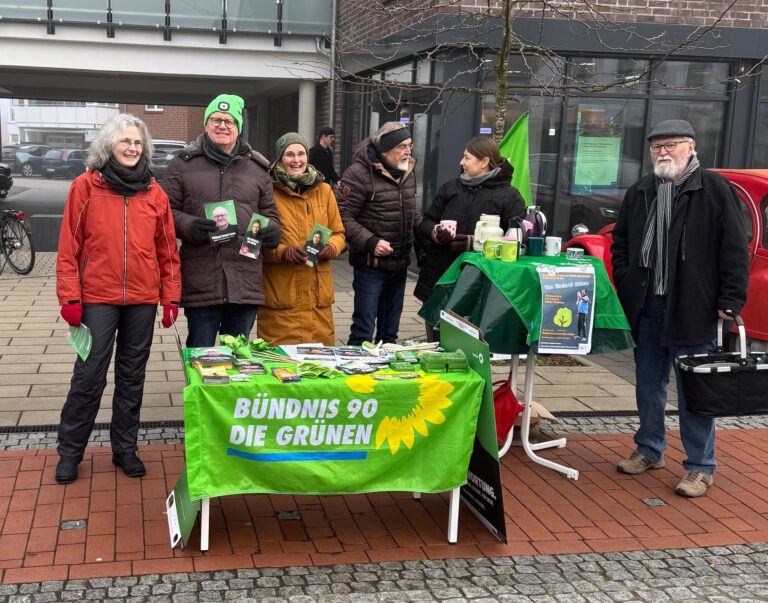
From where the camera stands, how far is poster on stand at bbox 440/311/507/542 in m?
4.25

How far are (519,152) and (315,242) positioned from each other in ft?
9.16

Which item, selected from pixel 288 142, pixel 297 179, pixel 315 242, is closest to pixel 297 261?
pixel 315 242

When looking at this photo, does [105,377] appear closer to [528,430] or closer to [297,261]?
[297,261]

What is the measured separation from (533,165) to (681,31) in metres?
2.56

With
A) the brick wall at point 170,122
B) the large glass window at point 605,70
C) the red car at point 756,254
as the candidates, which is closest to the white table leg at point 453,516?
the red car at point 756,254

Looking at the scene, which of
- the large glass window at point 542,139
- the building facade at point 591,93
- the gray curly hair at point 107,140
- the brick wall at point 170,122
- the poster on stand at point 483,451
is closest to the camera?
the poster on stand at point 483,451

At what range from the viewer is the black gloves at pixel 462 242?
5.69 m

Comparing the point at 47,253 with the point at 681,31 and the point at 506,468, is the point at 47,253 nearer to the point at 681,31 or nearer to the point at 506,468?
the point at 681,31

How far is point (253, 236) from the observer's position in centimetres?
508

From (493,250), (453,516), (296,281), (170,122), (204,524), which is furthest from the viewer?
(170,122)

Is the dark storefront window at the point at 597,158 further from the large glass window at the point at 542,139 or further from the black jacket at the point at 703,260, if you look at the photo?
the black jacket at the point at 703,260

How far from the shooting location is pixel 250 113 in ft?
88.2

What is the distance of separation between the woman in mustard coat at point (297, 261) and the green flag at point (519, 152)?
2319 mm

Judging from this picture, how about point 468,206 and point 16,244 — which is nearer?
point 468,206
